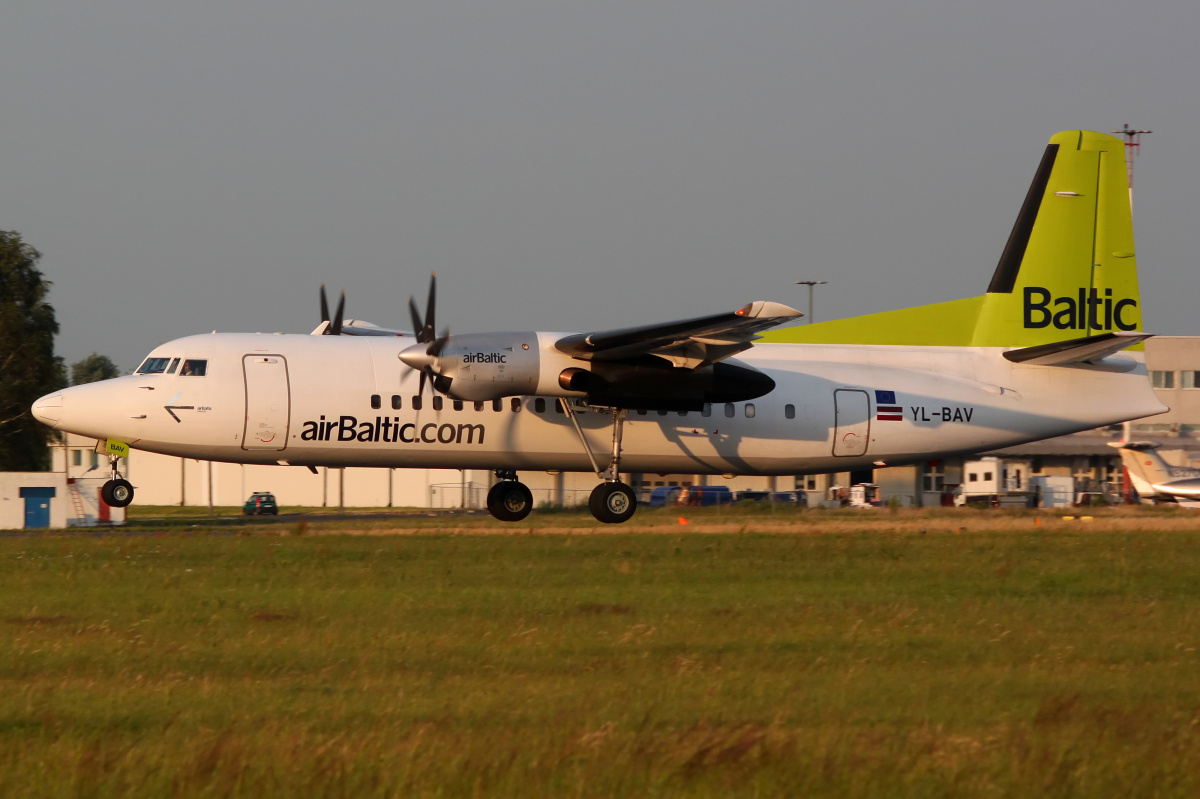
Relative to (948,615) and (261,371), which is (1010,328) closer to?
(948,615)

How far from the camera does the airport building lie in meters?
49.5

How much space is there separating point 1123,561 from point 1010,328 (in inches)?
274

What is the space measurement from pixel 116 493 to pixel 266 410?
2824mm

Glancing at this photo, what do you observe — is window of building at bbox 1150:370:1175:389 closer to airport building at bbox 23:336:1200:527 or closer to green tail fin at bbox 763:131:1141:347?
airport building at bbox 23:336:1200:527

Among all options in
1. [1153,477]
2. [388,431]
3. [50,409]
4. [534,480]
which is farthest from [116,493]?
[1153,477]

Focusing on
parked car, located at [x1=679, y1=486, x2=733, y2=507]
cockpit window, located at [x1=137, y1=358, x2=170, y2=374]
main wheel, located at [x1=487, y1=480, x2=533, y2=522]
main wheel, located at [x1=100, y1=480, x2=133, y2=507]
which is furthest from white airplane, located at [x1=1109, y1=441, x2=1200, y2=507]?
main wheel, located at [x1=100, y1=480, x2=133, y2=507]

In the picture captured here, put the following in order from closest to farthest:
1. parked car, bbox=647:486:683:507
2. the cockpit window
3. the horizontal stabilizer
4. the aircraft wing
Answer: the aircraft wing < the cockpit window < the horizontal stabilizer < parked car, bbox=647:486:683:507

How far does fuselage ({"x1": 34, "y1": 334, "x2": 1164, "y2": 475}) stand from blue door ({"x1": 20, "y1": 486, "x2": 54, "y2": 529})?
62.8 ft

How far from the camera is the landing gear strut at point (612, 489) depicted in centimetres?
2036

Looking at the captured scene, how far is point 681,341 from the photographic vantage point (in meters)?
19.3

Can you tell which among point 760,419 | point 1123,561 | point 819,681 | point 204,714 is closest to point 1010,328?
point 760,419

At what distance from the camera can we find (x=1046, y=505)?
47.2m

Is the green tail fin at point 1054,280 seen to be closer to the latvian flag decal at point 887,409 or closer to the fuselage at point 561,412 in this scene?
the fuselage at point 561,412

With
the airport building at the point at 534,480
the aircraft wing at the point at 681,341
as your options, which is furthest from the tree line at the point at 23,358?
the aircraft wing at the point at 681,341
